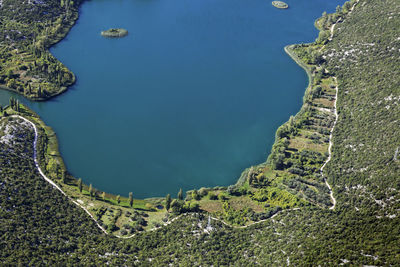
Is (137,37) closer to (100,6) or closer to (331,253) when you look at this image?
(100,6)

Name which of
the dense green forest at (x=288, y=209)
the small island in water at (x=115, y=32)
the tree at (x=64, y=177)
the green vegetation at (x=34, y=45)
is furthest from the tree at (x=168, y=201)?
the small island in water at (x=115, y=32)

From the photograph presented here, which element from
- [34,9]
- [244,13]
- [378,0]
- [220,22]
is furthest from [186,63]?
[378,0]

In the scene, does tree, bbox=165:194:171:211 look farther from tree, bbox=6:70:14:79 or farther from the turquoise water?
tree, bbox=6:70:14:79

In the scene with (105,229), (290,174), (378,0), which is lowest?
(105,229)

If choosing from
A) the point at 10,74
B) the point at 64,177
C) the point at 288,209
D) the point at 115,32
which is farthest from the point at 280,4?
the point at 64,177

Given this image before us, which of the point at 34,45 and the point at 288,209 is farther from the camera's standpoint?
the point at 34,45

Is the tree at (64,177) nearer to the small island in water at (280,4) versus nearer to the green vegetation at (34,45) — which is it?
the green vegetation at (34,45)

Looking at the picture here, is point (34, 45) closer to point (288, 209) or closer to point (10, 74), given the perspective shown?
point (10, 74)
